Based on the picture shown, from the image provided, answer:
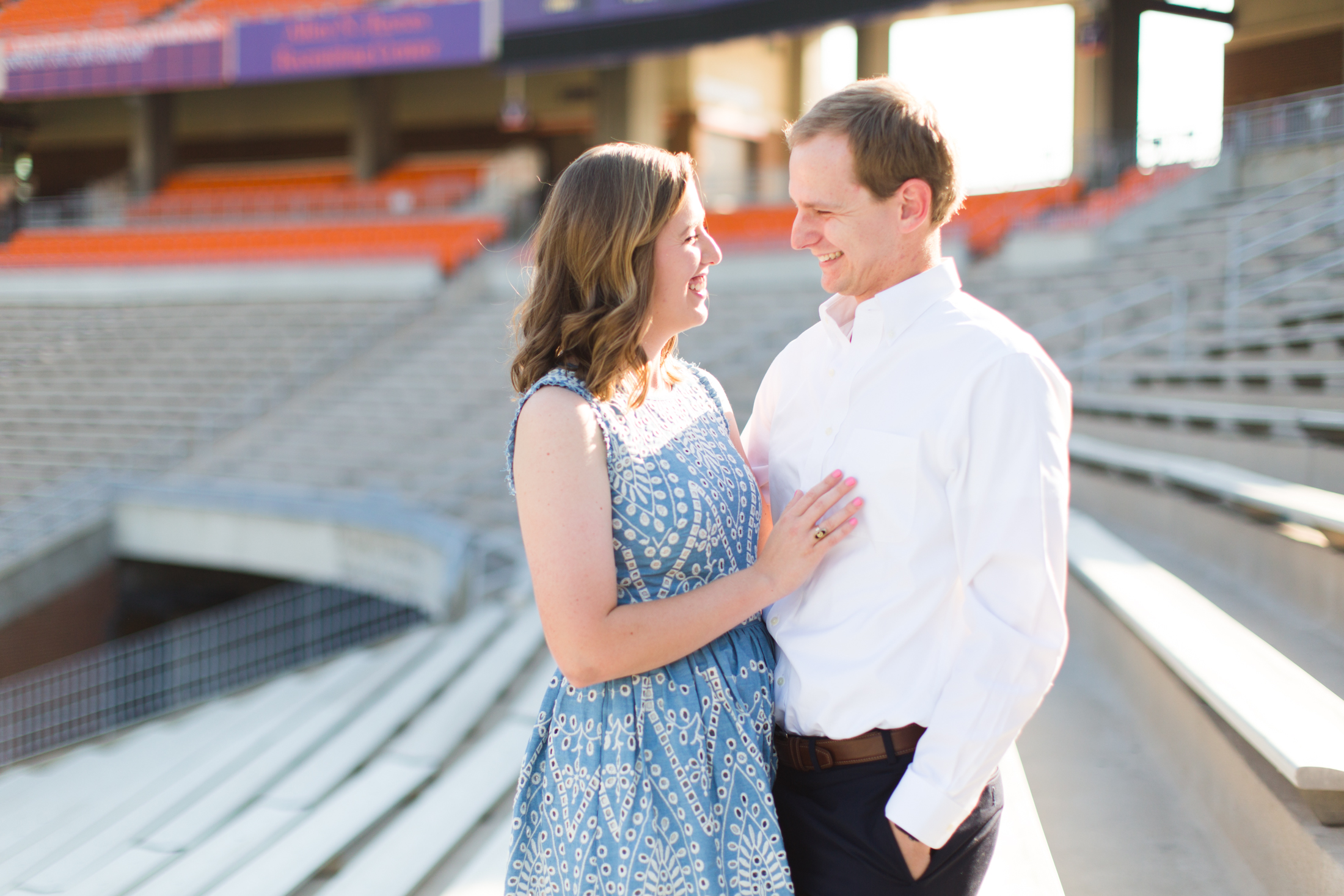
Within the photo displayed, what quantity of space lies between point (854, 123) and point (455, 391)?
10.4 meters

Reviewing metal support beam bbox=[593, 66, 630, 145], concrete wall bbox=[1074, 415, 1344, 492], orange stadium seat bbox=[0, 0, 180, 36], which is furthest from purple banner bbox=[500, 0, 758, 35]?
concrete wall bbox=[1074, 415, 1344, 492]

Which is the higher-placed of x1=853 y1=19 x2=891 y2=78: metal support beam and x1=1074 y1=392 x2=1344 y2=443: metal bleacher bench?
x1=853 y1=19 x2=891 y2=78: metal support beam

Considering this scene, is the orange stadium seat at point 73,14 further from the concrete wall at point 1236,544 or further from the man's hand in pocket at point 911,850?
the man's hand in pocket at point 911,850

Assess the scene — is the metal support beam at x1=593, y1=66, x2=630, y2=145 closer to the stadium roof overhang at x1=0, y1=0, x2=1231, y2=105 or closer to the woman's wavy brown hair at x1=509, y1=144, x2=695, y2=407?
the stadium roof overhang at x1=0, y1=0, x2=1231, y2=105

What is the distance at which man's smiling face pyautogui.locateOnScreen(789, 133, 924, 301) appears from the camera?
1.23 metres

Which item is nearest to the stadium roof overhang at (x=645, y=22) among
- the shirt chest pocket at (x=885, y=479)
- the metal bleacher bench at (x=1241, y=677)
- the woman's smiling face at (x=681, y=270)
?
the metal bleacher bench at (x=1241, y=677)

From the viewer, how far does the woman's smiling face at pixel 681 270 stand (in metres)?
1.36

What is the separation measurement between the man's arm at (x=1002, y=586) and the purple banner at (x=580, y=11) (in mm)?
12785

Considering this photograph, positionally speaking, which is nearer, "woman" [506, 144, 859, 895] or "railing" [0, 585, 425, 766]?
"woman" [506, 144, 859, 895]

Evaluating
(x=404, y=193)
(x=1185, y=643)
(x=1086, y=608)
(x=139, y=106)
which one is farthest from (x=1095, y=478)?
(x=139, y=106)

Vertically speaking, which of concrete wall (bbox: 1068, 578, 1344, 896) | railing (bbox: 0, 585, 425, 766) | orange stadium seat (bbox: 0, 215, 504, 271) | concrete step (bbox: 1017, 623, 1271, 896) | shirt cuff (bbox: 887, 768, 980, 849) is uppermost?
orange stadium seat (bbox: 0, 215, 504, 271)

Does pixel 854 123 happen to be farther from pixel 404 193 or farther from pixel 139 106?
pixel 139 106

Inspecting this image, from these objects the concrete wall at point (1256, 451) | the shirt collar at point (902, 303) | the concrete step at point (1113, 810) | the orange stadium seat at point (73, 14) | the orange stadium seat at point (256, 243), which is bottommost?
the concrete step at point (1113, 810)

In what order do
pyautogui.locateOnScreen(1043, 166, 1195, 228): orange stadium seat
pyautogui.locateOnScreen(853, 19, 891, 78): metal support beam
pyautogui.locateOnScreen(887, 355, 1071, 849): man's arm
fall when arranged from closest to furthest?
pyautogui.locateOnScreen(887, 355, 1071, 849): man's arm
pyautogui.locateOnScreen(1043, 166, 1195, 228): orange stadium seat
pyautogui.locateOnScreen(853, 19, 891, 78): metal support beam
